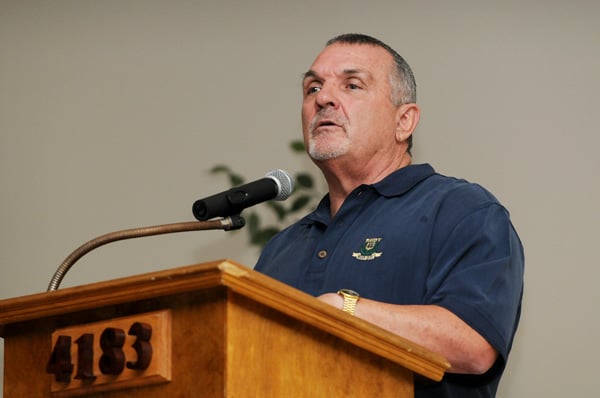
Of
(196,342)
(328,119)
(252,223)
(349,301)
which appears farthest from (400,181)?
(252,223)

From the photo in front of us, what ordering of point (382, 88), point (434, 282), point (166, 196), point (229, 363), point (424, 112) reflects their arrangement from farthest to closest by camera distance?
point (166, 196) → point (424, 112) → point (382, 88) → point (434, 282) → point (229, 363)

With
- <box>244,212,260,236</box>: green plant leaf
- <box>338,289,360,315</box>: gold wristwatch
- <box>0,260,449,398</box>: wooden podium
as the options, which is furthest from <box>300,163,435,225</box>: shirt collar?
<box>244,212,260,236</box>: green plant leaf

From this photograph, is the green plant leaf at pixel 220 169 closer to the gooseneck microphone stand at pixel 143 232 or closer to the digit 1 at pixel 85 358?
the gooseneck microphone stand at pixel 143 232

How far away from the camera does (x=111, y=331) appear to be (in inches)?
66.8

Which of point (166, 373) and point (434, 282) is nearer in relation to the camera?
point (166, 373)

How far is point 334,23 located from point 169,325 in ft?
8.32

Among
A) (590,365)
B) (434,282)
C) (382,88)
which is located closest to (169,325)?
(434,282)

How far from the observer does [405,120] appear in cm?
303

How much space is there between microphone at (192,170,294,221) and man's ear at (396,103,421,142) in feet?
2.10

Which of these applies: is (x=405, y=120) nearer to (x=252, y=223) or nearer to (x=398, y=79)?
(x=398, y=79)

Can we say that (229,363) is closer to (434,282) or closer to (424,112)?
(434,282)

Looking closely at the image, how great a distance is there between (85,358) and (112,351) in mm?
60

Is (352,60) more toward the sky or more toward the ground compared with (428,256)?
more toward the sky

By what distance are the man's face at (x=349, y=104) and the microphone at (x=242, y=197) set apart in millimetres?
460
